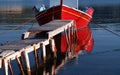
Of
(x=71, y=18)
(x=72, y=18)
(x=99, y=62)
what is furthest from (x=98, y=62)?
(x=72, y=18)

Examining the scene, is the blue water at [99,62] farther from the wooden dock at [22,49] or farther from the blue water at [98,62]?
the wooden dock at [22,49]

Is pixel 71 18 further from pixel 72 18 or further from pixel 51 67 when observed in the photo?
pixel 51 67

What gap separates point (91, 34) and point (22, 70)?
14.9 m

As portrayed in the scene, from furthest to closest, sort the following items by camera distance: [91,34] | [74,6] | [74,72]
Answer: [74,6] → [91,34] → [74,72]

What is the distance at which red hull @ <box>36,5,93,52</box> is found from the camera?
2391 centimetres

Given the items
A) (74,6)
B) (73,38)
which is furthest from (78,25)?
(73,38)

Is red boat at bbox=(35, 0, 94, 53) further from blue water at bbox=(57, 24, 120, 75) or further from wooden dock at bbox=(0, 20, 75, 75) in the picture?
wooden dock at bbox=(0, 20, 75, 75)

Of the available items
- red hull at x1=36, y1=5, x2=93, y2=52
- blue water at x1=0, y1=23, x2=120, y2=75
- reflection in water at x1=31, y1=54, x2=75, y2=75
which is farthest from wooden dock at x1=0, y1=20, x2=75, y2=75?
red hull at x1=36, y1=5, x2=93, y2=52

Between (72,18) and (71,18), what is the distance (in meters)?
0.15

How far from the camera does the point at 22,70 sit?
15477 millimetres

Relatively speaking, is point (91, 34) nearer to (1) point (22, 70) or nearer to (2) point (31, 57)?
(2) point (31, 57)

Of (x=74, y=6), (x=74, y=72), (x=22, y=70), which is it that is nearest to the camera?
(x=22, y=70)

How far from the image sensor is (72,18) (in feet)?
98.0

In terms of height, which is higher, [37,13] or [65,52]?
[37,13]
